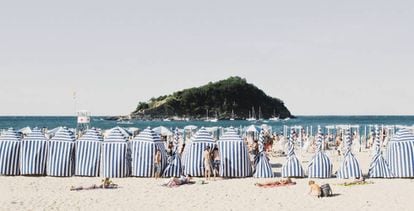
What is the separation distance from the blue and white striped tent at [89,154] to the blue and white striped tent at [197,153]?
309cm

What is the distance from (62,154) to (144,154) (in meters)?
2.90

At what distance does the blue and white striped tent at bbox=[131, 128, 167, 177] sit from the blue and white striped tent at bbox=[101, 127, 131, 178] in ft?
1.02

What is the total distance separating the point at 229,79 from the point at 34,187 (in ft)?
451

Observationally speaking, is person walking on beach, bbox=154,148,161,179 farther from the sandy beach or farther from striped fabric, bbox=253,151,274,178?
striped fabric, bbox=253,151,274,178

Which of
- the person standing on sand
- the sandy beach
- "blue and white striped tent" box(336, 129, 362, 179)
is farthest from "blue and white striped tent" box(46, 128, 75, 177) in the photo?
"blue and white striped tent" box(336, 129, 362, 179)

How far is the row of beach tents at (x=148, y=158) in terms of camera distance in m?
19.3

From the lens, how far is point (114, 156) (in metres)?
19.6

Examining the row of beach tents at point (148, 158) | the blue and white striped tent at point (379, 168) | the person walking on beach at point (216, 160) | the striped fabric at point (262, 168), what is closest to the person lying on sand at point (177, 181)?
the person walking on beach at point (216, 160)

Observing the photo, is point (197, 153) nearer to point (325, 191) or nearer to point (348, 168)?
point (348, 168)

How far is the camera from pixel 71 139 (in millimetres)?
20016

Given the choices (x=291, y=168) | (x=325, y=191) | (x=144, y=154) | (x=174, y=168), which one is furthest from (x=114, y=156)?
(x=325, y=191)

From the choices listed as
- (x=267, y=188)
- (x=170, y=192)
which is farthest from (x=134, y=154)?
(x=267, y=188)

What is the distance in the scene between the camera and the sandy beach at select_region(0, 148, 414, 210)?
14312 mm

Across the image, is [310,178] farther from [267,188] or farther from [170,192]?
[170,192]
